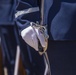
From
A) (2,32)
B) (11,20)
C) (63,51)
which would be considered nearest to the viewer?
(63,51)

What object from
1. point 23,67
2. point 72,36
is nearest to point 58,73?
point 72,36

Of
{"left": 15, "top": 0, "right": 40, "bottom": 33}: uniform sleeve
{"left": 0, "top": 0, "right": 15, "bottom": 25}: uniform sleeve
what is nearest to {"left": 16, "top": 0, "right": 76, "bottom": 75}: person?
{"left": 15, "top": 0, "right": 40, "bottom": 33}: uniform sleeve

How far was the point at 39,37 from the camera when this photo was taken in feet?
4.13

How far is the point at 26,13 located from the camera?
4.41 ft

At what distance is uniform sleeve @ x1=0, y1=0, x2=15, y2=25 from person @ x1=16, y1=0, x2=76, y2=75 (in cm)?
43

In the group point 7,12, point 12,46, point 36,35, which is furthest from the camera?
point 12,46

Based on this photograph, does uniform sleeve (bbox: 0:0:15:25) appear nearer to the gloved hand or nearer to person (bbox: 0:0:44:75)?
person (bbox: 0:0:44:75)

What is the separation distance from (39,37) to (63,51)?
18 centimetres

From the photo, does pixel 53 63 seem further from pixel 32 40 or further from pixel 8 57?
pixel 8 57

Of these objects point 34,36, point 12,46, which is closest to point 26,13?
point 34,36

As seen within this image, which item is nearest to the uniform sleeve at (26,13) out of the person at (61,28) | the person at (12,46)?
the person at (61,28)

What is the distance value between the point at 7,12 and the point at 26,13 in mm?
477

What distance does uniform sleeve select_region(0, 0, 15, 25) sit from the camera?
5.86 feet

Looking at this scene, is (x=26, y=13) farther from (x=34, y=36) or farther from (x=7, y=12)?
(x=7, y=12)
